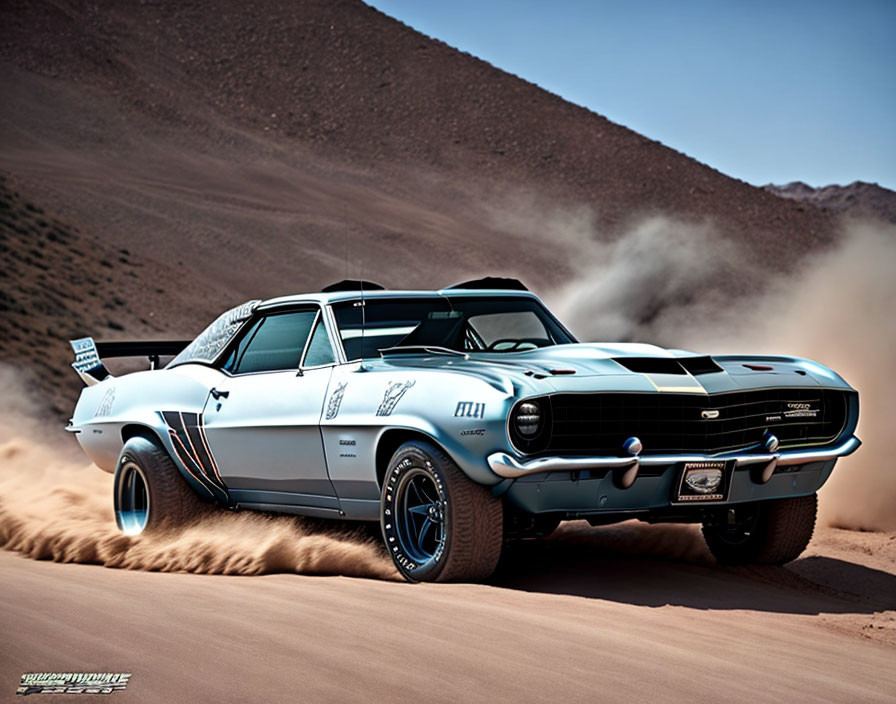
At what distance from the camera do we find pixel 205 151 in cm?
6100

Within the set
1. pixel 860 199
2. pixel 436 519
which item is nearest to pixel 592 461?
pixel 436 519

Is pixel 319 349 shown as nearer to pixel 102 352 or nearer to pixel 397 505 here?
pixel 397 505

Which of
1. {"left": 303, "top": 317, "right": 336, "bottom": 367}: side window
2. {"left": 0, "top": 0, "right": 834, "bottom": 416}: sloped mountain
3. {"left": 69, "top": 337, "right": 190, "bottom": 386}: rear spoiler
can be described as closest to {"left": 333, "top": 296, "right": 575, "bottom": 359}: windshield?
{"left": 303, "top": 317, "right": 336, "bottom": 367}: side window

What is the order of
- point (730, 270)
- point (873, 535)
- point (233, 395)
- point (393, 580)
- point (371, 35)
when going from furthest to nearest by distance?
point (371, 35) → point (730, 270) → point (873, 535) → point (233, 395) → point (393, 580)

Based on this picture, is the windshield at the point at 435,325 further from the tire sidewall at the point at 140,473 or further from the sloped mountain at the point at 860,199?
the sloped mountain at the point at 860,199

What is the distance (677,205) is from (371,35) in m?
25.6

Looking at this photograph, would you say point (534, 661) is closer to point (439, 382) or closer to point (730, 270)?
point (439, 382)

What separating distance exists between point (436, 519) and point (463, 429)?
0.52 m

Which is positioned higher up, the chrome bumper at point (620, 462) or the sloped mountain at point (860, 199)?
the sloped mountain at point (860, 199)

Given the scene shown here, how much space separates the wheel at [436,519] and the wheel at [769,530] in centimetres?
168

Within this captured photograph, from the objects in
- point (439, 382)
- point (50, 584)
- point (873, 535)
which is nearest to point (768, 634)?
point (439, 382)

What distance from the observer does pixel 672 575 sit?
693cm

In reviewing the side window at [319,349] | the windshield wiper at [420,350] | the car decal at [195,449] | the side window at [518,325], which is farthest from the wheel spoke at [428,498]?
the car decal at [195,449]

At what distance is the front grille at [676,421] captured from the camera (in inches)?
242
